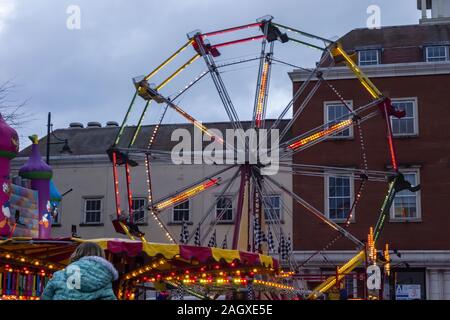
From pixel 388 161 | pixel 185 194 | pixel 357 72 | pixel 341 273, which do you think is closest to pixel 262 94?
pixel 357 72

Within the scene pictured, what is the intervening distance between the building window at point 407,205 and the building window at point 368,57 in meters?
5.37

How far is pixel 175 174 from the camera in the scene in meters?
35.5

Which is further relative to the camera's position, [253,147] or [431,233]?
[431,233]

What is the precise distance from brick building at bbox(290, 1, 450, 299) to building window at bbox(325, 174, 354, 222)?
0.13ft

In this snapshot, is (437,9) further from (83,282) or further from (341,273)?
(83,282)

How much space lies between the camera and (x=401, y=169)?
3300cm

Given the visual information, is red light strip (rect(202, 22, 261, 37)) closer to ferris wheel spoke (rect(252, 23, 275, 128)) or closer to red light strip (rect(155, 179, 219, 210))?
ferris wheel spoke (rect(252, 23, 275, 128))

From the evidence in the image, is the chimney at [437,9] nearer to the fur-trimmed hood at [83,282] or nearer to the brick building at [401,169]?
the brick building at [401,169]

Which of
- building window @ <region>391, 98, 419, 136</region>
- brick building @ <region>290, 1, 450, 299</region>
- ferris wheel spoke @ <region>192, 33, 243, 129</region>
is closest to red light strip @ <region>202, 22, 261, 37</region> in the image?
ferris wheel spoke @ <region>192, 33, 243, 129</region>

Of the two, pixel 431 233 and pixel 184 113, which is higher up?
pixel 184 113

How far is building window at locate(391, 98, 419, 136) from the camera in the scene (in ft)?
109
